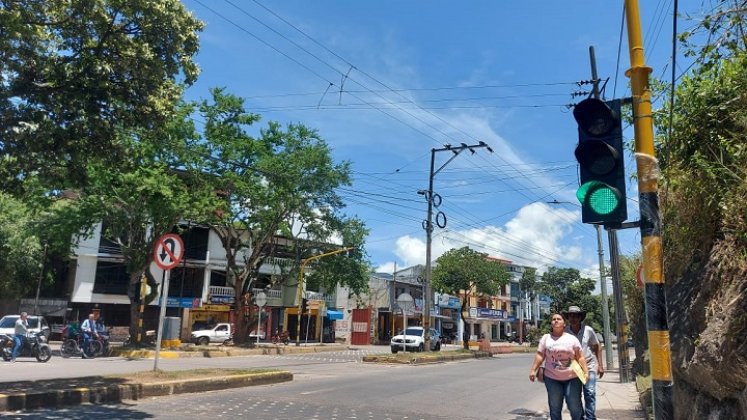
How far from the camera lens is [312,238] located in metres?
35.3

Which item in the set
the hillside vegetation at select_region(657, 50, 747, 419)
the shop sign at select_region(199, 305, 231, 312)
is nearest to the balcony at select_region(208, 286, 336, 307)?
the shop sign at select_region(199, 305, 231, 312)

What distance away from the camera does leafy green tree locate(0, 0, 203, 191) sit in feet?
31.7

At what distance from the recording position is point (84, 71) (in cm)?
982

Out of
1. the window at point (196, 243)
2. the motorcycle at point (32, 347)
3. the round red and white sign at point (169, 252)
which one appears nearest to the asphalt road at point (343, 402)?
the round red and white sign at point (169, 252)

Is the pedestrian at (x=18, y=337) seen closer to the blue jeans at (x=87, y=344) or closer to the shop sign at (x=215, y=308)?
the blue jeans at (x=87, y=344)

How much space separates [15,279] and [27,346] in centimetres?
2046

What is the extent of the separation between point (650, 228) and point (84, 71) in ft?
30.4

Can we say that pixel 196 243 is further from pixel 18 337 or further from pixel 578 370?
pixel 578 370

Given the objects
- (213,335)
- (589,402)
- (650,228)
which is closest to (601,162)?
(650,228)

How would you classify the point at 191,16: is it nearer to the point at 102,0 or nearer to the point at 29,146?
the point at 102,0

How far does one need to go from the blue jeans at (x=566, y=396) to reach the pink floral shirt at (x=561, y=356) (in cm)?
10

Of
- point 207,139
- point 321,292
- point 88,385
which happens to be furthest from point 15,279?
point 88,385

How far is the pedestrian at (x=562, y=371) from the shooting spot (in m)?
7.05

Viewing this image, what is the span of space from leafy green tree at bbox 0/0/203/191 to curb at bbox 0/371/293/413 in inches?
164
